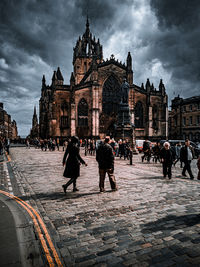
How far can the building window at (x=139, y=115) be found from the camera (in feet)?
127

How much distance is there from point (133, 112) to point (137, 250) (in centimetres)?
3411

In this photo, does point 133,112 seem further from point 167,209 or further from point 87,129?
point 167,209

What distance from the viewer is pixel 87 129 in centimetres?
3531

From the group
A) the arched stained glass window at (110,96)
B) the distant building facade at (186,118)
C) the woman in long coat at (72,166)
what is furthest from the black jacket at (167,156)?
the distant building facade at (186,118)

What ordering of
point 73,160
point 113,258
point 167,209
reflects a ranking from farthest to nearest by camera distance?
point 73,160, point 167,209, point 113,258

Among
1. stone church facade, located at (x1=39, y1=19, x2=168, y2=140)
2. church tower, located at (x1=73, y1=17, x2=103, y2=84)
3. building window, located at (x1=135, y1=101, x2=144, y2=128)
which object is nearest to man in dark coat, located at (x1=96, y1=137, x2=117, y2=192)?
stone church facade, located at (x1=39, y1=19, x2=168, y2=140)

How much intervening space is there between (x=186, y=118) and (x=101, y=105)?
840 inches

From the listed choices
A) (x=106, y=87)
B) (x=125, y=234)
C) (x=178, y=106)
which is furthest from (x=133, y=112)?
(x=125, y=234)

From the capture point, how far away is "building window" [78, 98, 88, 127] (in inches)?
1407

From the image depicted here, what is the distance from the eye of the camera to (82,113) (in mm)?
35844

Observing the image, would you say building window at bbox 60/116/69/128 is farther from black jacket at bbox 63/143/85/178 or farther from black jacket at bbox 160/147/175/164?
black jacket at bbox 63/143/85/178

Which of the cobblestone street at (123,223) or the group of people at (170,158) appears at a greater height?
the group of people at (170,158)

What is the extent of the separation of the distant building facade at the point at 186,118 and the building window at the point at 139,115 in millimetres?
11660

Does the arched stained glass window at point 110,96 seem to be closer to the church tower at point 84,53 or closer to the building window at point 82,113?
the building window at point 82,113
